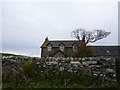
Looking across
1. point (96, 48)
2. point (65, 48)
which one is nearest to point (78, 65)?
point (96, 48)

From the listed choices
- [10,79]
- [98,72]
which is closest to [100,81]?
[98,72]

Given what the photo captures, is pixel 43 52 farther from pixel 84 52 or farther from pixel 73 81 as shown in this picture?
pixel 73 81

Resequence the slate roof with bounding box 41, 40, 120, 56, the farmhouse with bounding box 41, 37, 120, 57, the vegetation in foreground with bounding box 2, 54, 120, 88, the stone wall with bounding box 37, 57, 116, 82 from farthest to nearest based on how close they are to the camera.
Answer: the farmhouse with bounding box 41, 37, 120, 57, the slate roof with bounding box 41, 40, 120, 56, the stone wall with bounding box 37, 57, 116, 82, the vegetation in foreground with bounding box 2, 54, 120, 88

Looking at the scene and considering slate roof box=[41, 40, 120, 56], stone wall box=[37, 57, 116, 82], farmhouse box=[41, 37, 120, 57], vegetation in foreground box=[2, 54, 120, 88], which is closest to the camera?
vegetation in foreground box=[2, 54, 120, 88]

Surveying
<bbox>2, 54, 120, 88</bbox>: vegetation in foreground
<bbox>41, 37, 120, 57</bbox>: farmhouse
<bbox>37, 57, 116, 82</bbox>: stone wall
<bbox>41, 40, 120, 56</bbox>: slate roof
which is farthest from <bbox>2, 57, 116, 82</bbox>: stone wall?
<bbox>41, 40, 120, 56</bbox>: slate roof

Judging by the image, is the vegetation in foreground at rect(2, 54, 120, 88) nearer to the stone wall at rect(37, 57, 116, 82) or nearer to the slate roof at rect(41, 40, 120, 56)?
the stone wall at rect(37, 57, 116, 82)

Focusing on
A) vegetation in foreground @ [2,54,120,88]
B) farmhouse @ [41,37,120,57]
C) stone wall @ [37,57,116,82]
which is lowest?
vegetation in foreground @ [2,54,120,88]

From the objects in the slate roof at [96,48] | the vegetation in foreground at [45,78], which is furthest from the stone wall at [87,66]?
the slate roof at [96,48]

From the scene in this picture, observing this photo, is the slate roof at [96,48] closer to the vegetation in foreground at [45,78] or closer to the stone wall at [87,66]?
the stone wall at [87,66]

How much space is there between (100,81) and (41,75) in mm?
1930

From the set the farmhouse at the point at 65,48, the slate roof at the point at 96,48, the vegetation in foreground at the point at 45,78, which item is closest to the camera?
the vegetation in foreground at the point at 45,78

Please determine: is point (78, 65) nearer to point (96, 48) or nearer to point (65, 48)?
point (96, 48)

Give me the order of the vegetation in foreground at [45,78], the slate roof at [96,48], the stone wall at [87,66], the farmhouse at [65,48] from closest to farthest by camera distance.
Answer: the vegetation in foreground at [45,78], the stone wall at [87,66], the slate roof at [96,48], the farmhouse at [65,48]

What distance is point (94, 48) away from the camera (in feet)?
145
